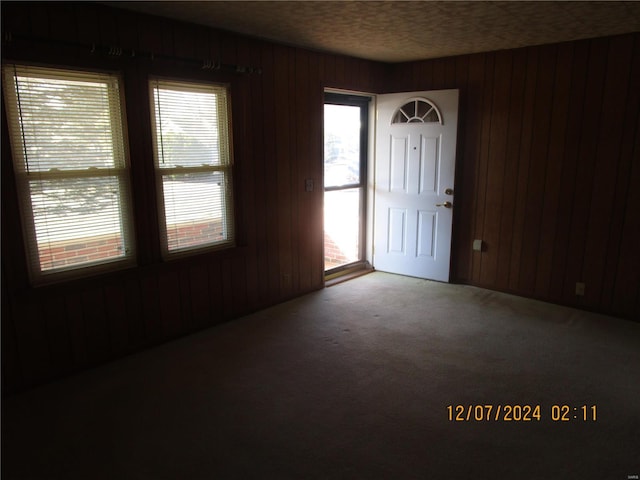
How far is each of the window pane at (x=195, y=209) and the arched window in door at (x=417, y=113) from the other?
2150 mm

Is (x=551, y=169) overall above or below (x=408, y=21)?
below

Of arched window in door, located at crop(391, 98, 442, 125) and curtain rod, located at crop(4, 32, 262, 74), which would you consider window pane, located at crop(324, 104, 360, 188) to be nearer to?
arched window in door, located at crop(391, 98, 442, 125)

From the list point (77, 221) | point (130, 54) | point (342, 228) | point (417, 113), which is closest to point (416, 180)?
point (417, 113)

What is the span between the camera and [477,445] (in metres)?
2.32

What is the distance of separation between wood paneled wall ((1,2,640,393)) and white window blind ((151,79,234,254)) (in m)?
0.10

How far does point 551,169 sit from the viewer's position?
13.5ft

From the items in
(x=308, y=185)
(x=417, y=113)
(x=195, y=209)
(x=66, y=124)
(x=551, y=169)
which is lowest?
(x=195, y=209)

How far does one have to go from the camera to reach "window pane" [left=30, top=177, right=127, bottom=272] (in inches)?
108

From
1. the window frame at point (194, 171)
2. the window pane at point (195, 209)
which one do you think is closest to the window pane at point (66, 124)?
the window frame at point (194, 171)

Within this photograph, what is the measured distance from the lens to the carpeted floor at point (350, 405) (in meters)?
2.19

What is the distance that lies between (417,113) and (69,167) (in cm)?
332

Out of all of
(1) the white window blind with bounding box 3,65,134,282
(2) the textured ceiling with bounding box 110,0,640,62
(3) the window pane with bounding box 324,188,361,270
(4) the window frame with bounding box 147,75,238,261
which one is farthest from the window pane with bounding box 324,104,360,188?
(1) the white window blind with bounding box 3,65,134,282
